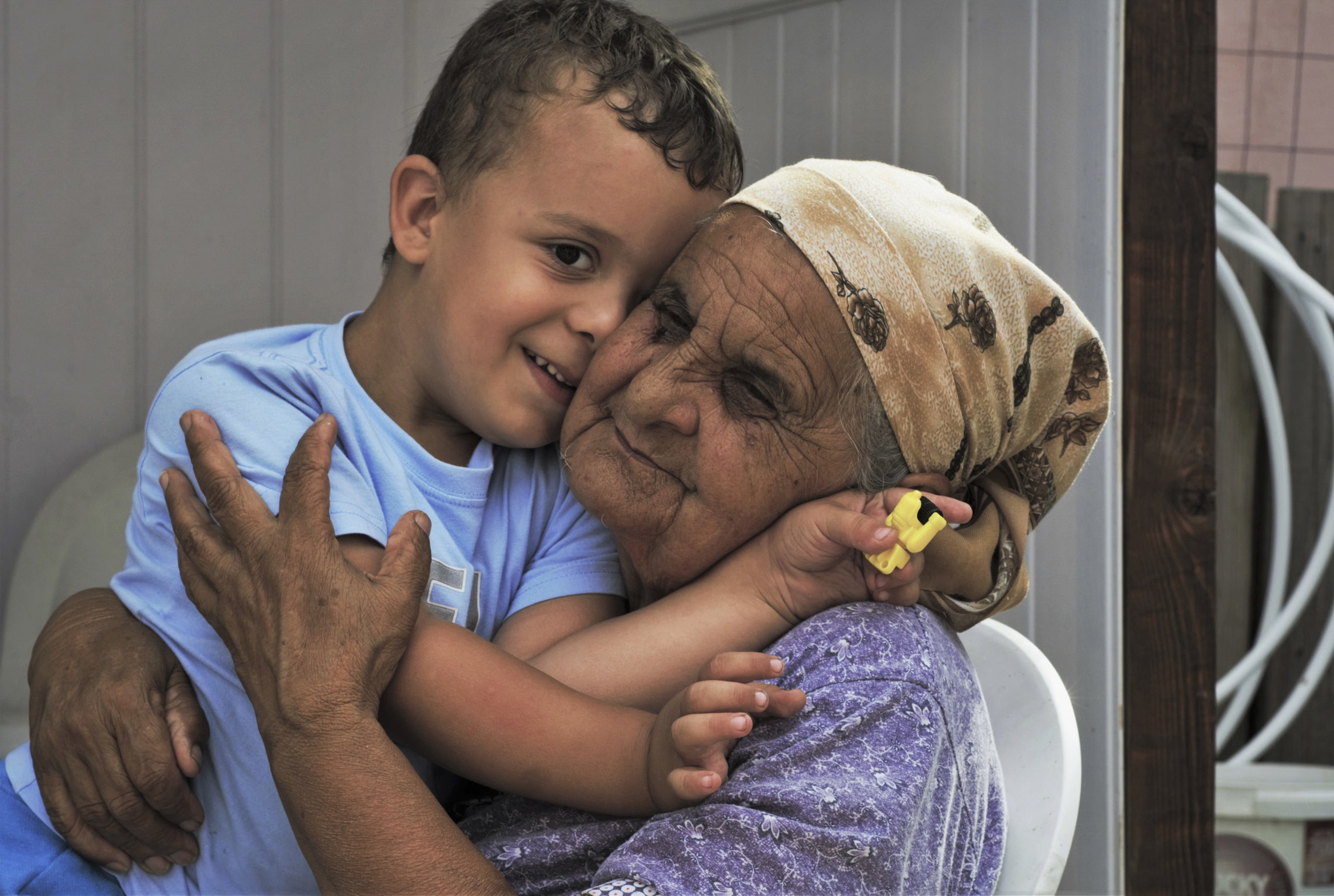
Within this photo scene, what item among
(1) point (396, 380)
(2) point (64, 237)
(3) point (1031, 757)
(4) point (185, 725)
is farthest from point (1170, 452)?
(2) point (64, 237)

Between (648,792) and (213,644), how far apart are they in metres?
0.49

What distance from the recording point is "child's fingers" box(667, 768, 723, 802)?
89 cm

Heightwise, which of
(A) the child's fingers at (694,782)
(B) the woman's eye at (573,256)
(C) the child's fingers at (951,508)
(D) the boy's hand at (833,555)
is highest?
(B) the woman's eye at (573,256)

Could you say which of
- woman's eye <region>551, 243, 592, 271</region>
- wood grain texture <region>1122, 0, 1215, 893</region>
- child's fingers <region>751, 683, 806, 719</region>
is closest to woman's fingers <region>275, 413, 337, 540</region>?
woman's eye <region>551, 243, 592, 271</region>

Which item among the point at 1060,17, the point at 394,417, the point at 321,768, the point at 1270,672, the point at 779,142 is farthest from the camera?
the point at 1270,672

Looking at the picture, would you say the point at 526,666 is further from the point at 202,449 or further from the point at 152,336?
the point at 152,336

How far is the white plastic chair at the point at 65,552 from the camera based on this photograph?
227cm

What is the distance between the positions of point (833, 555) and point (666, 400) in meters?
0.24

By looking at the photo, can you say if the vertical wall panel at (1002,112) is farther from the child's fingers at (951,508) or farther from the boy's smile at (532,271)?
the child's fingers at (951,508)

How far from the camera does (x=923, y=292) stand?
1021 mm

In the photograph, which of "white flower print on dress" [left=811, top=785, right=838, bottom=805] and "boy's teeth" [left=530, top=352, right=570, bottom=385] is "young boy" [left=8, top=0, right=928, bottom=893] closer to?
"boy's teeth" [left=530, top=352, right=570, bottom=385]

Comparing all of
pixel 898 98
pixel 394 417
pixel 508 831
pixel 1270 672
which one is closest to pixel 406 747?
pixel 508 831

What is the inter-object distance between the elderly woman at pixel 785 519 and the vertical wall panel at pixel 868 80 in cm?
146

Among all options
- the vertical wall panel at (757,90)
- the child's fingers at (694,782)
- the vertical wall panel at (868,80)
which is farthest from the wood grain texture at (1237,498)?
the child's fingers at (694,782)
